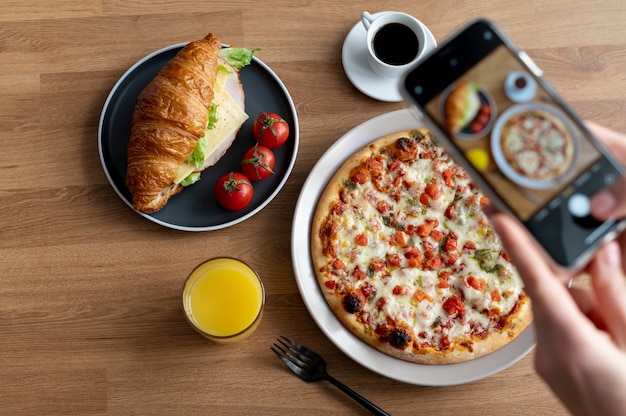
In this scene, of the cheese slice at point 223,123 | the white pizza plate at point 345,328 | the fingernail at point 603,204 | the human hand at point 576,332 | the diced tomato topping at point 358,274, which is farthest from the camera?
the cheese slice at point 223,123

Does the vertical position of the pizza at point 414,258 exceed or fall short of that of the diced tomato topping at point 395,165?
it falls short

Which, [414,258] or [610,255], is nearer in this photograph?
[610,255]

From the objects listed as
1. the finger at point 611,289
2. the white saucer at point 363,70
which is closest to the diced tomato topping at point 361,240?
the white saucer at point 363,70

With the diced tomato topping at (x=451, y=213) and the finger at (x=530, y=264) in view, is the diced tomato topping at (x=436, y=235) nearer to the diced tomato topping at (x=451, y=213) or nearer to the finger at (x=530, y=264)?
the diced tomato topping at (x=451, y=213)

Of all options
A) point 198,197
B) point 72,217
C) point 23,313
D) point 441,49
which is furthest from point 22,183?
point 441,49

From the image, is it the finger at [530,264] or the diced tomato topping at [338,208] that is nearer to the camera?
the finger at [530,264]

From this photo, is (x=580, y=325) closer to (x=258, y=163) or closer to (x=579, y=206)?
(x=579, y=206)

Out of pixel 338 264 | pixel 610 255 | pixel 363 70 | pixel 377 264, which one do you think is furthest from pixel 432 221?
pixel 610 255
